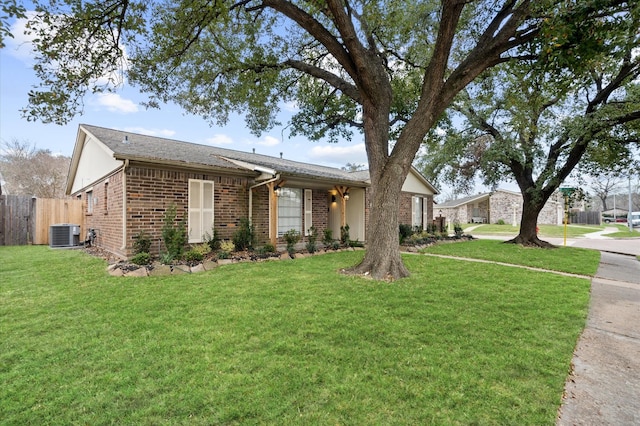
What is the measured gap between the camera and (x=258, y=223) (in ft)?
32.8

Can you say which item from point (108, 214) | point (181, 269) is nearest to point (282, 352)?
point (181, 269)

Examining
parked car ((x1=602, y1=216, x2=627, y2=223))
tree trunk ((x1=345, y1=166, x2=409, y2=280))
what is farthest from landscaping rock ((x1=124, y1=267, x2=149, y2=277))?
parked car ((x1=602, y1=216, x2=627, y2=223))

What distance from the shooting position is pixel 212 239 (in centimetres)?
859

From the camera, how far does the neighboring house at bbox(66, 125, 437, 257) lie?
756cm

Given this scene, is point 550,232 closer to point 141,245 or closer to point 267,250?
point 267,250

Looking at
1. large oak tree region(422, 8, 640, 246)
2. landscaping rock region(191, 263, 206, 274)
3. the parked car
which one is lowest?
Answer: landscaping rock region(191, 263, 206, 274)

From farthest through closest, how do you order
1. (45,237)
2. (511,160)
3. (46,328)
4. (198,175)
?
1. (511,160)
2. (45,237)
3. (198,175)
4. (46,328)

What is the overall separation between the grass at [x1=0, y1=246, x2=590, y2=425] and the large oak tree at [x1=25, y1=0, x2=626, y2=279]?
220 centimetres

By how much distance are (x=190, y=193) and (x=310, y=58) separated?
18.2ft

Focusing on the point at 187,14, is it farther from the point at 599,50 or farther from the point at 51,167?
the point at 51,167

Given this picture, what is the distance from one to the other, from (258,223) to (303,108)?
413cm

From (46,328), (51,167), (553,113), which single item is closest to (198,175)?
(46,328)

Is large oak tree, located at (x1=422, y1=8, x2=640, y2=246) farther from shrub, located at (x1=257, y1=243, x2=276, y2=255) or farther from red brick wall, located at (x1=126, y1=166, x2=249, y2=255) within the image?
red brick wall, located at (x1=126, y1=166, x2=249, y2=255)

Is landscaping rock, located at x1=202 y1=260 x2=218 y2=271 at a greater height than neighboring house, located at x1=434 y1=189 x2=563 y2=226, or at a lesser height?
lesser
